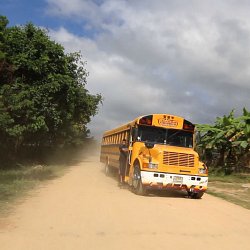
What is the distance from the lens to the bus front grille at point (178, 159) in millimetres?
14625

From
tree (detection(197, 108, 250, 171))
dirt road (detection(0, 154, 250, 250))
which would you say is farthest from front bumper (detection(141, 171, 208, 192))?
tree (detection(197, 108, 250, 171))

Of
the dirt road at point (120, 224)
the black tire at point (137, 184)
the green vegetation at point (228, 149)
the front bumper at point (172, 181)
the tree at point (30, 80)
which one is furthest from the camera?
the green vegetation at point (228, 149)

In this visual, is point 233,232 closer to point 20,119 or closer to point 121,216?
point 121,216

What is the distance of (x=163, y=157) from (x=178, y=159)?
56 centimetres

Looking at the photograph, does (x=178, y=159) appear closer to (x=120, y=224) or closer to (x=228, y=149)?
(x=120, y=224)

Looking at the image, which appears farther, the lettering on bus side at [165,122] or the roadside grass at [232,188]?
the lettering on bus side at [165,122]

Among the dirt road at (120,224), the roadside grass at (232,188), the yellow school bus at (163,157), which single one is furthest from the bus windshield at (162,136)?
the dirt road at (120,224)

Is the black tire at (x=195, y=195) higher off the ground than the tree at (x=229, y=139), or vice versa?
the tree at (x=229, y=139)

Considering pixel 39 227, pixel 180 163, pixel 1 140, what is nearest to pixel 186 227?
pixel 39 227

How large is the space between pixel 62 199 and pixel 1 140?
12.2 meters

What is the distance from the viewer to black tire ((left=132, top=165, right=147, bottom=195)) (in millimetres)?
14389

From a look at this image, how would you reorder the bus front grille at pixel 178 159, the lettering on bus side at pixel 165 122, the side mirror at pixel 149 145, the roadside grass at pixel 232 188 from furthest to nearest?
the lettering on bus side at pixel 165 122 < the roadside grass at pixel 232 188 < the side mirror at pixel 149 145 < the bus front grille at pixel 178 159

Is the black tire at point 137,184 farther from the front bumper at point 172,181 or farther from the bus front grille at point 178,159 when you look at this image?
the bus front grille at point 178,159

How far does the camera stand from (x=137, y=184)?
48.4 ft
